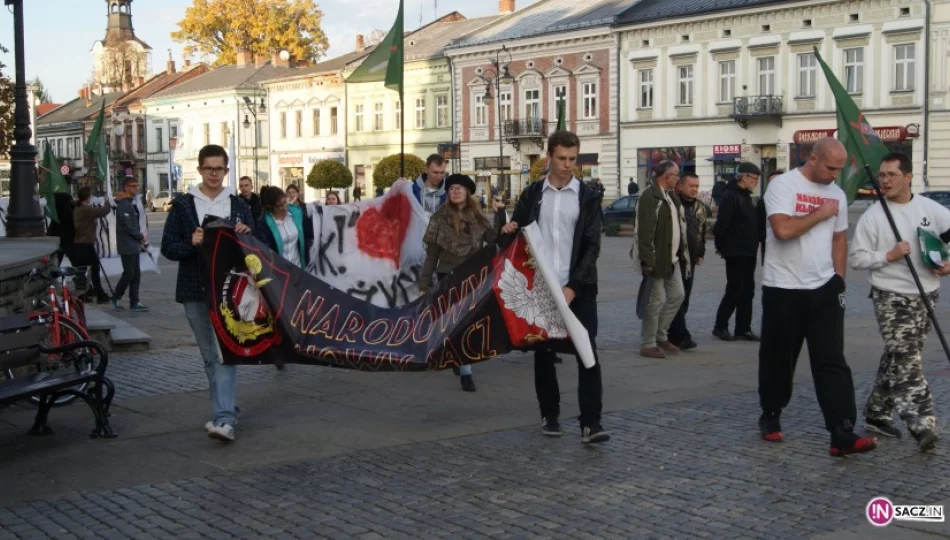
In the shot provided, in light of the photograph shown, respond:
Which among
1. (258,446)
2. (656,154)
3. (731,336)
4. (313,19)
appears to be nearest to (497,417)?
(258,446)

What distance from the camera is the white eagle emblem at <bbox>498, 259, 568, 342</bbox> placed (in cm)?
789

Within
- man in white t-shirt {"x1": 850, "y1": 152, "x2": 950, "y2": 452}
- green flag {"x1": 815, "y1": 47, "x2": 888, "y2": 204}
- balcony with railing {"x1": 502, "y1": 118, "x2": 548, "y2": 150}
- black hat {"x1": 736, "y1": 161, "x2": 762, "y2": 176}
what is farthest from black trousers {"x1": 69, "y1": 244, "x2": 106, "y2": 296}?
balcony with railing {"x1": 502, "y1": 118, "x2": 548, "y2": 150}

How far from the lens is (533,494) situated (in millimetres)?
6645

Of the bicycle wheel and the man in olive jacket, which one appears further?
the man in olive jacket

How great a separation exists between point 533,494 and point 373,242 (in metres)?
5.09

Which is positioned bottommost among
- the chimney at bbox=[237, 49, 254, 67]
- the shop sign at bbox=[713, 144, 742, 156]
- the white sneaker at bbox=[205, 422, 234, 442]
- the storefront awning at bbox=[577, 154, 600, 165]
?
→ the white sneaker at bbox=[205, 422, 234, 442]

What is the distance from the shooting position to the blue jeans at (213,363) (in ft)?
26.6

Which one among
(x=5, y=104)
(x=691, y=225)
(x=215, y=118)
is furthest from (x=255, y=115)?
(x=691, y=225)

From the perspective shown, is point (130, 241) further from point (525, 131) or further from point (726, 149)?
point (525, 131)

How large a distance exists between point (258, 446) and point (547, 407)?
1.93 metres

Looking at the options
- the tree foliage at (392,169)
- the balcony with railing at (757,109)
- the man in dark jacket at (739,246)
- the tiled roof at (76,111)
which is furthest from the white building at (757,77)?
the tiled roof at (76,111)

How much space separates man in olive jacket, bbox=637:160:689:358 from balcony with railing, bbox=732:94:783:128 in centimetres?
4173

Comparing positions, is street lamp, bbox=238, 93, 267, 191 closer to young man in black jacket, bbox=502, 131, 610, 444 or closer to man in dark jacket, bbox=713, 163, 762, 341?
man in dark jacket, bbox=713, 163, 762, 341

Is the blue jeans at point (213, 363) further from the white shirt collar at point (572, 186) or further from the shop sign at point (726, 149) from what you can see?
the shop sign at point (726, 149)
